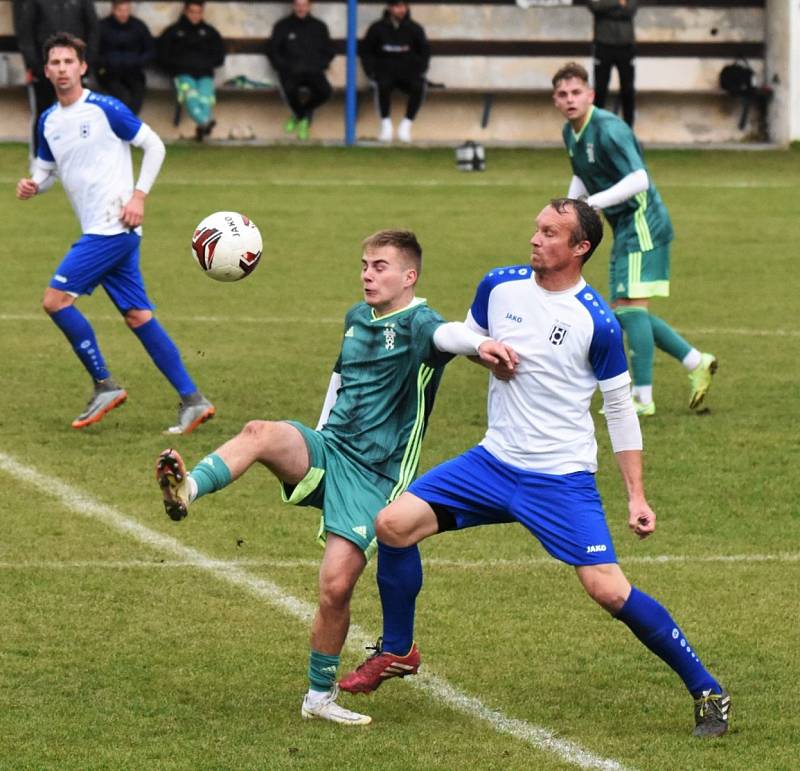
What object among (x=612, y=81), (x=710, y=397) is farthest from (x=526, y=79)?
(x=710, y=397)

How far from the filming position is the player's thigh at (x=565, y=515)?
6.40 metres

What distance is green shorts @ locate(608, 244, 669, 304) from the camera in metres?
12.1

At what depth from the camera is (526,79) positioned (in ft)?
96.5

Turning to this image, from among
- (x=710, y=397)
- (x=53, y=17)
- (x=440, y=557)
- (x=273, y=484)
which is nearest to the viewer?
(x=440, y=557)

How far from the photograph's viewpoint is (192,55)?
27.2 m

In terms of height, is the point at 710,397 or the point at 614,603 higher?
the point at 614,603

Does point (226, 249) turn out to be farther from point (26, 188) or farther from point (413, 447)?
point (26, 188)

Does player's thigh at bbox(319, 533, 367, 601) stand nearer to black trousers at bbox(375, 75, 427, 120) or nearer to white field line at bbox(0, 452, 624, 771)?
white field line at bbox(0, 452, 624, 771)

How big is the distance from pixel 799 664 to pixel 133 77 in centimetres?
2109

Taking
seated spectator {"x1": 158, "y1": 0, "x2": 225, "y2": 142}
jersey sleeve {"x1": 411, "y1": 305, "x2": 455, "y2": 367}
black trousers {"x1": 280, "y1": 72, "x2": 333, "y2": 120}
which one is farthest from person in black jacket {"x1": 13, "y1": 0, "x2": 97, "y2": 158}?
jersey sleeve {"x1": 411, "y1": 305, "x2": 455, "y2": 367}

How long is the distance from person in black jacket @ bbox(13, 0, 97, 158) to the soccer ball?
15.7 metres

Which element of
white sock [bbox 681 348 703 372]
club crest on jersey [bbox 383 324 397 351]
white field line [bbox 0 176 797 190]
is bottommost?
white field line [bbox 0 176 797 190]

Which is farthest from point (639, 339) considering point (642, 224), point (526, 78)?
point (526, 78)

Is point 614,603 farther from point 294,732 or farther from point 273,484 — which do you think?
point 273,484
